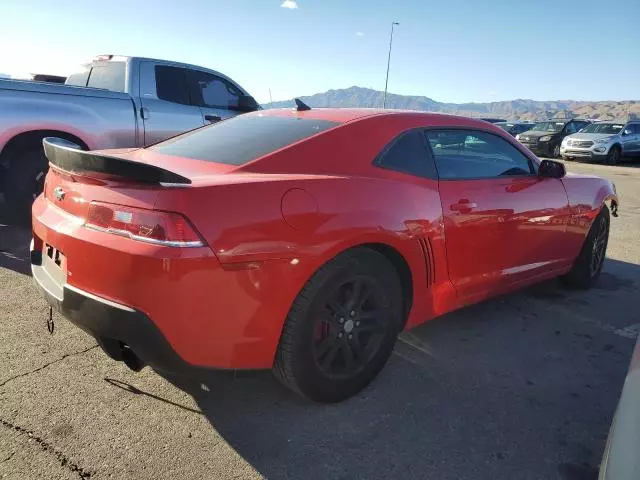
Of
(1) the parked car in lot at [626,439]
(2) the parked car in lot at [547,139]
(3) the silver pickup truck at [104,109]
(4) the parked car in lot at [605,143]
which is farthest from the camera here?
(2) the parked car in lot at [547,139]

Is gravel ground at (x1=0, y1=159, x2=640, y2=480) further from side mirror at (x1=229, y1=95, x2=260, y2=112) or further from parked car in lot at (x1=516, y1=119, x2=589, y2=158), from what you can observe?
parked car in lot at (x1=516, y1=119, x2=589, y2=158)

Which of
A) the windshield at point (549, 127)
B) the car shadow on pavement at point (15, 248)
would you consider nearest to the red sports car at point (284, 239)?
the car shadow on pavement at point (15, 248)

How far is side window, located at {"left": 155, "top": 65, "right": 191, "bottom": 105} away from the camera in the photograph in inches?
250

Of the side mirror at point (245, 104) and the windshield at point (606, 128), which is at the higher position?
the windshield at point (606, 128)

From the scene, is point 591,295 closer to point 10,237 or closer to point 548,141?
point 10,237

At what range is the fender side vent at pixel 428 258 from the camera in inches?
114

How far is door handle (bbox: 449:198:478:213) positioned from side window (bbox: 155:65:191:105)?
438cm

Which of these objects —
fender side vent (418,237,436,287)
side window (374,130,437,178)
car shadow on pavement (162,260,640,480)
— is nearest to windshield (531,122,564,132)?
car shadow on pavement (162,260,640,480)

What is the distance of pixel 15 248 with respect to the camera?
5.04 metres

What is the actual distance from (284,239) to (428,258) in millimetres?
1020

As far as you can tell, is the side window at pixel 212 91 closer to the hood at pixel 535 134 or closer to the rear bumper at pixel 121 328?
the rear bumper at pixel 121 328

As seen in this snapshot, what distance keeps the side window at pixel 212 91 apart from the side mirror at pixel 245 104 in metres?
0.03

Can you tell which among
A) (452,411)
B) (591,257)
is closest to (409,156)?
(452,411)

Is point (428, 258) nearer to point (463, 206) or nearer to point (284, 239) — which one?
point (463, 206)
